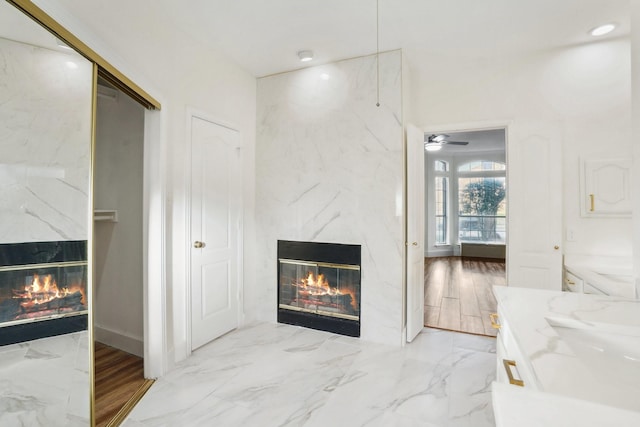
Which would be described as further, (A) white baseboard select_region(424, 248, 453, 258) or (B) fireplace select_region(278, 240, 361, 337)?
(A) white baseboard select_region(424, 248, 453, 258)

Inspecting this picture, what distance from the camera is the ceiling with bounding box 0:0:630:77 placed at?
226 centimetres

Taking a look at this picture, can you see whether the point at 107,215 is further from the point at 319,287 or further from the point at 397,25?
the point at 397,25

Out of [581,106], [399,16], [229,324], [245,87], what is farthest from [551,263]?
[245,87]

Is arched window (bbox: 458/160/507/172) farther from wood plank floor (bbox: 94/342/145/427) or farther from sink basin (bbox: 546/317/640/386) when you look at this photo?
wood plank floor (bbox: 94/342/145/427)

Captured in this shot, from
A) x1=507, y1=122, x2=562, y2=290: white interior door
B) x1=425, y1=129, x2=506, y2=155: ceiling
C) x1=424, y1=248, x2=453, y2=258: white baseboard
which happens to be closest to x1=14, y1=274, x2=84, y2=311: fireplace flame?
x1=507, y1=122, x2=562, y2=290: white interior door

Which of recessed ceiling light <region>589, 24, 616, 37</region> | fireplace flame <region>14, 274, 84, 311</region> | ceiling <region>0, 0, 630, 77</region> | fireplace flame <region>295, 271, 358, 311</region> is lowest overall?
fireplace flame <region>295, 271, 358, 311</region>

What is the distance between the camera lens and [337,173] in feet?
10.5

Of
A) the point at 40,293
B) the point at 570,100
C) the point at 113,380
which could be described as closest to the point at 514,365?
the point at 40,293

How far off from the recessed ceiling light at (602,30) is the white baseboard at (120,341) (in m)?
4.80

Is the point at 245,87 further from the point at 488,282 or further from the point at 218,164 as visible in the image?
the point at 488,282

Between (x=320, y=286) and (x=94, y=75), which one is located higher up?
(x=94, y=75)

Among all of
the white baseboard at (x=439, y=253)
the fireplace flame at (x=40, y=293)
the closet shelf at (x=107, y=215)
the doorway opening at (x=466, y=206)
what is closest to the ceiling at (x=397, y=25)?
the closet shelf at (x=107, y=215)

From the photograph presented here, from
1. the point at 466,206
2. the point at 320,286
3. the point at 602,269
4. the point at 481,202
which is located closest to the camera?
the point at 602,269

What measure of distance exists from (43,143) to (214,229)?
70.7 inches
